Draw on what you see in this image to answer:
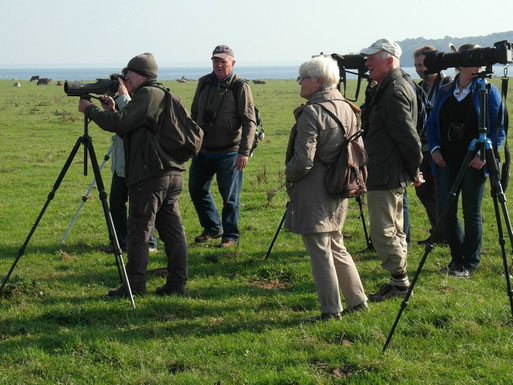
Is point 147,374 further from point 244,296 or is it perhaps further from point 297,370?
point 244,296

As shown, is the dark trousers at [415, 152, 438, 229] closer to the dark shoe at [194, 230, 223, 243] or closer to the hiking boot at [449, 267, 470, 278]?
the hiking boot at [449, 267, 470, 278]

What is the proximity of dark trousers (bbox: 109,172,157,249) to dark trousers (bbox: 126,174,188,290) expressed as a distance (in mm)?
1658

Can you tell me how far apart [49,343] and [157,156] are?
209 cm

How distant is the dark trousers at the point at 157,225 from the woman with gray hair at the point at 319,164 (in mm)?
1506

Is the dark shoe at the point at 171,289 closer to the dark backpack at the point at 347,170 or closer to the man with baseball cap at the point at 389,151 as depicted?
the man with baseball cap at the point at 389,151

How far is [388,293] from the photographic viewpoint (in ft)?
22.8

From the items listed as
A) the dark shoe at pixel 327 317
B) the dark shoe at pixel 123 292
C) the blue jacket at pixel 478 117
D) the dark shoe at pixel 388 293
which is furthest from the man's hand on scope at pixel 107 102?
the blue jacket at pixel 478 117

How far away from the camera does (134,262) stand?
7.04 metres

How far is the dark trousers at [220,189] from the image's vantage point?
9.35 metres

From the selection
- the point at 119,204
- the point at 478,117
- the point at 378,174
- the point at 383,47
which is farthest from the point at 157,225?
the point at 478,117

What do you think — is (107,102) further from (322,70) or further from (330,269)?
(330,269)

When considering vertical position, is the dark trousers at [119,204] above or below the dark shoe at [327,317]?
above

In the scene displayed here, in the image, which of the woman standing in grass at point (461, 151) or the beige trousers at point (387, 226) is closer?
the beige trousers at point (387, 226)

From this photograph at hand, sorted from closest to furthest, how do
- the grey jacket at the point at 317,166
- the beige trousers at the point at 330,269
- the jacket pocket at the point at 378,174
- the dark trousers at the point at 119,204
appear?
the grey jacket at the point at 317,166 → the beige trousers at the point at 330,269 → the jacket pocket at the point at 378,174 → the dark trousers at the point at 119,204
